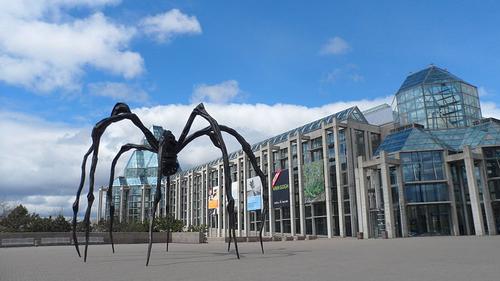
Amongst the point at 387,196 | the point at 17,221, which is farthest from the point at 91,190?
the point at 17,221

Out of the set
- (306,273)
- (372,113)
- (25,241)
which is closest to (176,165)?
(306,273)

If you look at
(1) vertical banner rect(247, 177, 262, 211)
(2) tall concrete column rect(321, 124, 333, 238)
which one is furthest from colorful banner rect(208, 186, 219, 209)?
(2) tall concrete column rect(321, 124, 333, 238)

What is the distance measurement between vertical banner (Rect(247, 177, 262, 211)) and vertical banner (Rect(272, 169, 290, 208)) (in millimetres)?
3863

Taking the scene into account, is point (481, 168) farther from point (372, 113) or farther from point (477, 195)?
point (372, 113)

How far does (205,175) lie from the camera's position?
3600 inches

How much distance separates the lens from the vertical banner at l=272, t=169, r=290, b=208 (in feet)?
202

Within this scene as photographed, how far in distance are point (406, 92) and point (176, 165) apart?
50.6 meters

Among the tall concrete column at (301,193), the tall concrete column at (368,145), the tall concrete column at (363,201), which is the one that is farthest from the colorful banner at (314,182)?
the tall concrete column at (363,201)

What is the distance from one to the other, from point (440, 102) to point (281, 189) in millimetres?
25662

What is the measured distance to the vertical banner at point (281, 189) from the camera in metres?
61.7

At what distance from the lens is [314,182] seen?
56656 mm

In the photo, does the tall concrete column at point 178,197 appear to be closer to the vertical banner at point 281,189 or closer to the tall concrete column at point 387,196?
the vertical banner at point 281,189

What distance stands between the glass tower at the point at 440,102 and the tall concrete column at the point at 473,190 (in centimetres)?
1085

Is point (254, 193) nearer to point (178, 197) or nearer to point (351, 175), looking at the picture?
point (351, 175)
